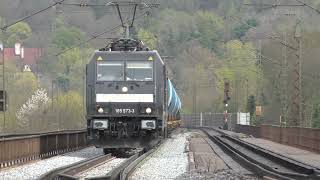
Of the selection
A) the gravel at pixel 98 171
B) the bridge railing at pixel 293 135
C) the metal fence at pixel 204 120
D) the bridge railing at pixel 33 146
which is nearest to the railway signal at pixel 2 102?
the bridge railing at pixel 33 146

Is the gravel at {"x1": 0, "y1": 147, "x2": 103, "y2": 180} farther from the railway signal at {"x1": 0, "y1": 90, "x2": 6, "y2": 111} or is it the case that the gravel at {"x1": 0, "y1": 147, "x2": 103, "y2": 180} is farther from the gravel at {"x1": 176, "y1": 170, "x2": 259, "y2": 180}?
the gravel at {"x1": 176, "y1": 170, "x2": 259, "y2": 180}

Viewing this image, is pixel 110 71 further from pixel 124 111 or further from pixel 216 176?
pixel 216 176

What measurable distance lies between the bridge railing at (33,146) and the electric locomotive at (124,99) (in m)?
2.03

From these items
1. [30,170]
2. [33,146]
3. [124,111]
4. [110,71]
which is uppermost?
[110,71]

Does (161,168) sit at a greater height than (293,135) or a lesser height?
lesser

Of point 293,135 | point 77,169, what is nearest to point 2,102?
point 77,169

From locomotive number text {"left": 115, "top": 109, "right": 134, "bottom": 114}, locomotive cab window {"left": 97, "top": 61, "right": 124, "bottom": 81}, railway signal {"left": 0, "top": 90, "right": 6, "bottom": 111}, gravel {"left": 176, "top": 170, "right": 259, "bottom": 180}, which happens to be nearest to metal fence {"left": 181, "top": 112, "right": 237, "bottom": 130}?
locomotive cab window {"left": 97, "top": 61, "right": 124, "bottom": 81}

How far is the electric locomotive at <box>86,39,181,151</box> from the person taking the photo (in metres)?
25.6

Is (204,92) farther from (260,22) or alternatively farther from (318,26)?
(318,26)

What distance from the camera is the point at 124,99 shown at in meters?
25.8

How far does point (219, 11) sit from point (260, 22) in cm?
4077

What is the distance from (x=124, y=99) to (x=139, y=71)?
1377mm

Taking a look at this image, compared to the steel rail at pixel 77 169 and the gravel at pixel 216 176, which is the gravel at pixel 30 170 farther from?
the gravel at pixel 216 176

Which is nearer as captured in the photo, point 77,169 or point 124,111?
point 77,169
